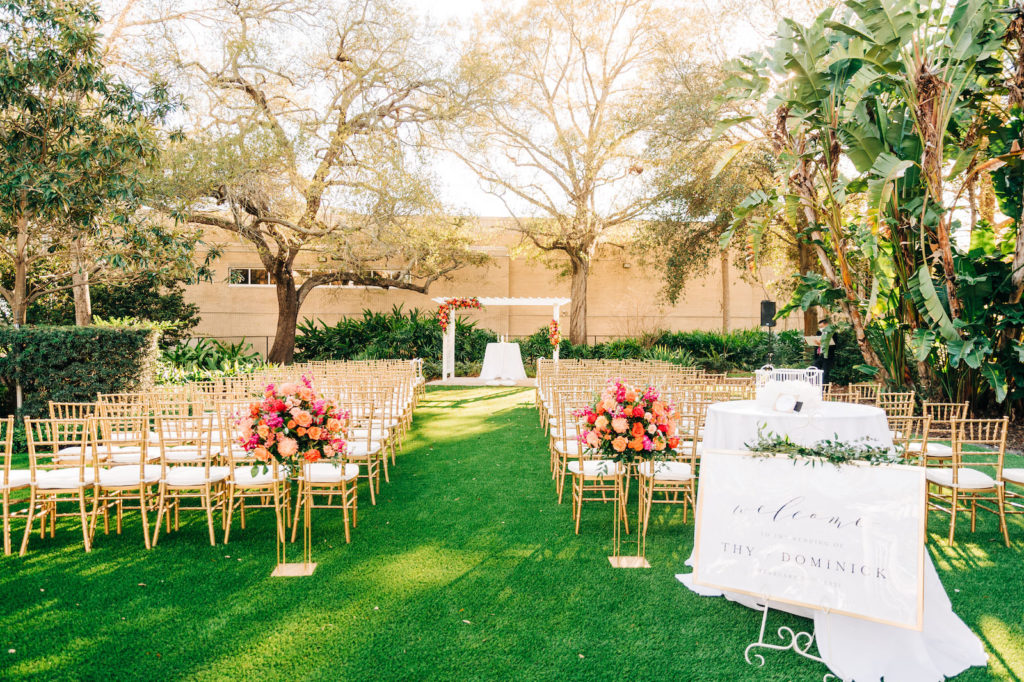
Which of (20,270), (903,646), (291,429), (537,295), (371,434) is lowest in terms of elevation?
(903,646)

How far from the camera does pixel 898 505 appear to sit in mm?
2857

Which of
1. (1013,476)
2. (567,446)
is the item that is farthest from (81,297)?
(1013,476)

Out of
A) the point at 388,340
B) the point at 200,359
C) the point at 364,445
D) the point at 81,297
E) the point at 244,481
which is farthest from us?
the point at 388,340

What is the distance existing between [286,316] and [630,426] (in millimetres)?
16262

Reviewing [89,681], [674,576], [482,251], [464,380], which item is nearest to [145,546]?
[89,681]

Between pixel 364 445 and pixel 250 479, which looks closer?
pixel 250 479

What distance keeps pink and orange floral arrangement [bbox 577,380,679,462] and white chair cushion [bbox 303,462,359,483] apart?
195 cm

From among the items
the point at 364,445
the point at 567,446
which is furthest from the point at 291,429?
the point at 567,446

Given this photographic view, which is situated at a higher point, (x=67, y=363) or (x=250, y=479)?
(x=67, y=363)

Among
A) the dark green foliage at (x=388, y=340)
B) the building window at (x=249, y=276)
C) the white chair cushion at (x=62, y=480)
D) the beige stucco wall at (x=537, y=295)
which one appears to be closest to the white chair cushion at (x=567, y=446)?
the white chair cushion at (x=62, y=480)

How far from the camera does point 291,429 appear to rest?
4012mm

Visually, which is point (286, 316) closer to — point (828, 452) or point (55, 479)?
point (55, 479)

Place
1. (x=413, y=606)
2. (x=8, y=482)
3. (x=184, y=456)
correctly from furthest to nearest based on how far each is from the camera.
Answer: (x=184, y=456) < (x=8, y=482) < (x=413, y=606)

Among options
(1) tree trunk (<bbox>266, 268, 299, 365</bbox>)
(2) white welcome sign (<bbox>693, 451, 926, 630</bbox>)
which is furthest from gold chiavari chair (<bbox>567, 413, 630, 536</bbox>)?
(1) tree trunk (<bbox>266, 268, 299, 365</bbox>)
